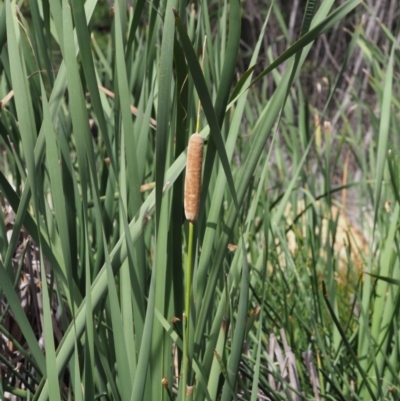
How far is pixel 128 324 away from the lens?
21.5 inches

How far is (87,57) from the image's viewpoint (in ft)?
1.48

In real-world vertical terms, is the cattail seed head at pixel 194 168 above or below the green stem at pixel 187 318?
above

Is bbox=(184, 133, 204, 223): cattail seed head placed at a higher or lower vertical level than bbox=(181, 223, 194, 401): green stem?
higher

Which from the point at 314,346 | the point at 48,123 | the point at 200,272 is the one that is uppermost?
the point at 48,123

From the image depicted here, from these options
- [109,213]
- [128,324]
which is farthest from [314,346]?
[128,324]

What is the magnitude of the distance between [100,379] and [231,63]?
32 cm

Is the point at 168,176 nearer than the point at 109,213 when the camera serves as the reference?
Yes

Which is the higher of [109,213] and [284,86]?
[284,86]

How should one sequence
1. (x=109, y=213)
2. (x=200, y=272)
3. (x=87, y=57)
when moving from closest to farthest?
(x=87, y=57), (x=200, y=272), (x=109, y=213)

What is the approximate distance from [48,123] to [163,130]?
0.09m

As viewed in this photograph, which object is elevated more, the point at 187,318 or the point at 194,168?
the point at 194,168

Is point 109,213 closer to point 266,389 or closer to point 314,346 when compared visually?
point 266,389

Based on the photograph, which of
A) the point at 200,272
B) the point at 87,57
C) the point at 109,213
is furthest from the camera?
the point at 109,213

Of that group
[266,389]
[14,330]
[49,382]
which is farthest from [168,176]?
[14,330]
